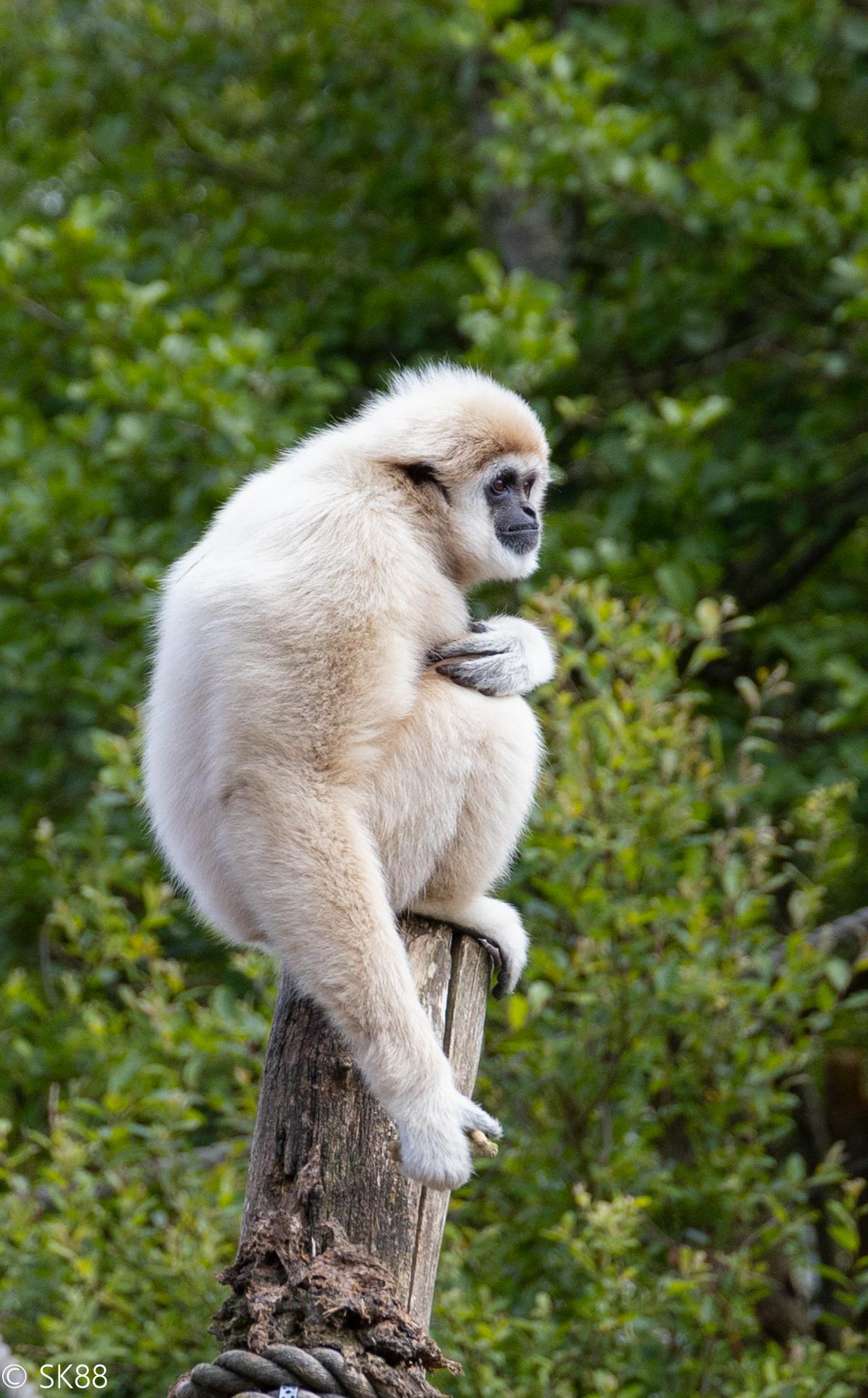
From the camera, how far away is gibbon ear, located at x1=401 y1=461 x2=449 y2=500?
125 inches

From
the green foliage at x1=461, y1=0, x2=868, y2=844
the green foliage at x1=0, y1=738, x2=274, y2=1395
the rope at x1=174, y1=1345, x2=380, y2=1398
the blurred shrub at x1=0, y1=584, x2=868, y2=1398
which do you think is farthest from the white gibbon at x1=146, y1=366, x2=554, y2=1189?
the green foliage at x1=461, y1=0, x2=868, y2=844

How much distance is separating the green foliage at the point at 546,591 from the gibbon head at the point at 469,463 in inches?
27.5

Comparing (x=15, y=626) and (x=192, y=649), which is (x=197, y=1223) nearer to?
(x=192, y=649)

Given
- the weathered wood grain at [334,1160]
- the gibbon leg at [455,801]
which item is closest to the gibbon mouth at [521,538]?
the gibbon leg at [455,801]

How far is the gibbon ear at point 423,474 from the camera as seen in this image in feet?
10.4

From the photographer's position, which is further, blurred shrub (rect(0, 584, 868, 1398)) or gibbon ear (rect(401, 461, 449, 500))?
blurred shrub (rect(0, 584, 868, 1398))

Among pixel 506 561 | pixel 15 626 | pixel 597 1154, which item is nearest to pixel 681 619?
pixel 506 561

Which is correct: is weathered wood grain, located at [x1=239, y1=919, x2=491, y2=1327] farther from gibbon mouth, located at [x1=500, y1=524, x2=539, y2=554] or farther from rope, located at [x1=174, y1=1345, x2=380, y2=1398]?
gibbon mouth, located at [x1=500, y1=524, x2=539, y2=554]

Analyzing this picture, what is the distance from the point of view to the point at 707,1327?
394cm

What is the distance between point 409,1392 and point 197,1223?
2036 mm

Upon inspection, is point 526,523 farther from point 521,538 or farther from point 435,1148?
point 435,1148

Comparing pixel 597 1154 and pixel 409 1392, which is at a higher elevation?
pixel 597 1154

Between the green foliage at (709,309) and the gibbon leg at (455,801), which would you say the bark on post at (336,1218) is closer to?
the gibbon leg at (455,801)

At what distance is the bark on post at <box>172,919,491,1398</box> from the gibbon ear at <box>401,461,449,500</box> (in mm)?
1100
